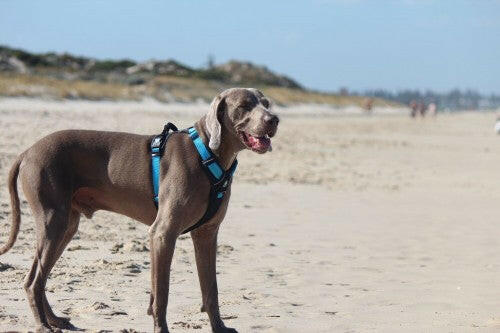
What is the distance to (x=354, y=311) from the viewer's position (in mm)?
6133

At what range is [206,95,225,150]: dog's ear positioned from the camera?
515 centimetres

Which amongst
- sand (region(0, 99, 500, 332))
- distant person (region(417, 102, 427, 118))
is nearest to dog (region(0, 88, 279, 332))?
sand (region(0, 99, 500, 332))

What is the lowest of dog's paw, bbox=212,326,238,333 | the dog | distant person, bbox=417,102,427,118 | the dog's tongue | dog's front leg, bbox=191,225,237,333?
distant person, bbox=417,102,427,118

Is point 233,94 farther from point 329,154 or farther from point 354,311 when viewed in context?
point 329,154

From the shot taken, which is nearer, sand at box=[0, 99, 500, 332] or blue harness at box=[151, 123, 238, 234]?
blue harness at box=[151, 123, 238, 234]

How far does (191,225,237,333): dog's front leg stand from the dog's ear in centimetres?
58

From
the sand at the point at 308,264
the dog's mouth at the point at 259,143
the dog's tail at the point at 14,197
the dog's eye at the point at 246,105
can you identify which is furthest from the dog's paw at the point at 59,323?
the dog's eye at the point at 246,105

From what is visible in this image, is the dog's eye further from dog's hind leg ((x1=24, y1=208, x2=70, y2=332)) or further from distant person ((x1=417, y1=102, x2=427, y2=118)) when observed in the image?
distant person ((x1=417, y1=102, x2=427, y2=118))

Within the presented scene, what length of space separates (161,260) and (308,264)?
2927 mm

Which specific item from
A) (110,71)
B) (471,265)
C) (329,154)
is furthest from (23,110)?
(110,71)

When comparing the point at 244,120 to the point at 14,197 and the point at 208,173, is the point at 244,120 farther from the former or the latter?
the point at 14,197

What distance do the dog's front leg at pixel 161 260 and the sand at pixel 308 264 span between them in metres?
0.27

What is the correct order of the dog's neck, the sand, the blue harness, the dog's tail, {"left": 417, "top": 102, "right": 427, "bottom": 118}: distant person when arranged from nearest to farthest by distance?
the blue harness
the dog's neck
the dog's tail
the sand
{"left": 417, "top": 102, "right": 427, "bottom": 118}: distant person

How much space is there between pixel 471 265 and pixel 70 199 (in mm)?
4266
